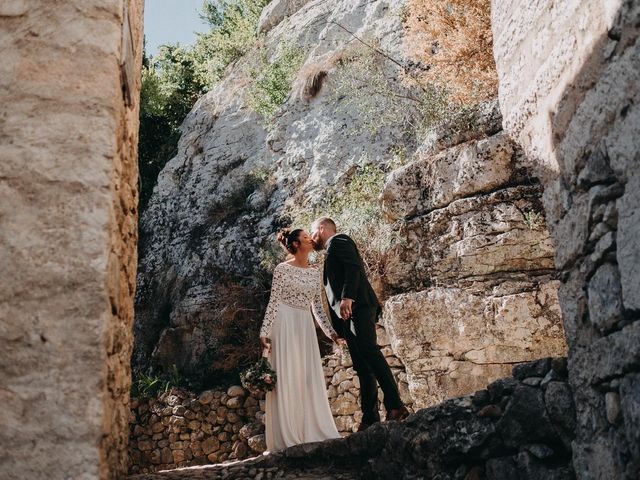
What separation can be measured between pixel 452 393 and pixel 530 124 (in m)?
3.87

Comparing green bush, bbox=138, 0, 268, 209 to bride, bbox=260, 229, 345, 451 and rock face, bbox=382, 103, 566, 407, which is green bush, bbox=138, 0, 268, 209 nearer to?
rock face, bbox=382, 103, 566, 407

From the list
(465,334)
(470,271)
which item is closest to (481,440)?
(465,334)

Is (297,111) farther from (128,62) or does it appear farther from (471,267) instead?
(128,62)

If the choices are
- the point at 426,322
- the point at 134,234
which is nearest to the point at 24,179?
the point at 134,234

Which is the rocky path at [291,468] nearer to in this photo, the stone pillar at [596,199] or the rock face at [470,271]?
the stone pillar at [596,199]

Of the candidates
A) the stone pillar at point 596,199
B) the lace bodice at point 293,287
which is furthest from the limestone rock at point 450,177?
the stone pillar at point 596,199

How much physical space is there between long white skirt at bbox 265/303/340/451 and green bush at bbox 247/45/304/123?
331 inches

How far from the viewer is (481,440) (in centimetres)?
288

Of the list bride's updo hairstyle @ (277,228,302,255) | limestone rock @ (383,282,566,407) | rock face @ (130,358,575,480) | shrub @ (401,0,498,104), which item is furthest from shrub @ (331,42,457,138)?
rock face @ (130,358,575,480)

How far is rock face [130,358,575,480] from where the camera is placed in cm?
259

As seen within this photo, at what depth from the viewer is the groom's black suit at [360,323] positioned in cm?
482

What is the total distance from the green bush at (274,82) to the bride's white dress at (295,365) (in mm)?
8236

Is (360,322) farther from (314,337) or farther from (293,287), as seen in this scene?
(293,287)

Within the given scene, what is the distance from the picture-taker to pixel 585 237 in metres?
2.47
